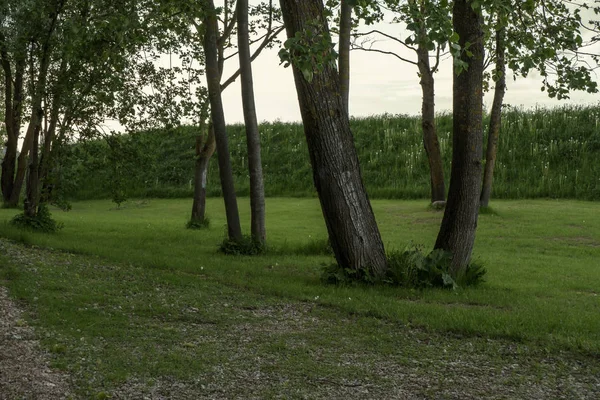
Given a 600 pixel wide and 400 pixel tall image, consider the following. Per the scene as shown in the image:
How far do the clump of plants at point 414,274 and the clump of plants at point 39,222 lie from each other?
33.7 ft

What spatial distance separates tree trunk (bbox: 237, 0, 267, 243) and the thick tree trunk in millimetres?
7998

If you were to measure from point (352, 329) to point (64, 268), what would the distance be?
6.50 metres

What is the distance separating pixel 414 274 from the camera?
1259cm

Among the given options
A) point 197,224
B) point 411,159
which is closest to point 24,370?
point 197,224

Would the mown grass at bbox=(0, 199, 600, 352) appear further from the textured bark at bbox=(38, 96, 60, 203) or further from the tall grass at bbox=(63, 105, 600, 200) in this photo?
the tall grass at bbox=(63, 105, 600, 200)

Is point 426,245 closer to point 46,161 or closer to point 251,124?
point 251,124

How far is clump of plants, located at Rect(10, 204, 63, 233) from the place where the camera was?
20203mm

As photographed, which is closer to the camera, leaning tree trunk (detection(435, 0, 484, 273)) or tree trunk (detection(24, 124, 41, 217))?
leaning tree trunk (detection(435, 0, 484, 273))

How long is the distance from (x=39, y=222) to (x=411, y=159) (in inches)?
684

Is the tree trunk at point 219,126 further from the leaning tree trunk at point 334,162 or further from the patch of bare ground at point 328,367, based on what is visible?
the patch of bare ground at point 328,367

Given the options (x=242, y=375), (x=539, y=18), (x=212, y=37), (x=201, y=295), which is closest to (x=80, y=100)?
(x=212, y=37)

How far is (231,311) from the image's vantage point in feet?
35.8

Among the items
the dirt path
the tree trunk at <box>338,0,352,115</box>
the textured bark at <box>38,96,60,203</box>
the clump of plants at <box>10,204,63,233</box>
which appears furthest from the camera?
the clump of plants at <box>10,204,63,233</box>

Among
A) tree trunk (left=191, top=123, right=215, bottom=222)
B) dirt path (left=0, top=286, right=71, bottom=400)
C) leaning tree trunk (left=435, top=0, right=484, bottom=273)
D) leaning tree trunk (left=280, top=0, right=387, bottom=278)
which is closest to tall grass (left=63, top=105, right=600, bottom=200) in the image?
tree trunk (left=191, top=123, right=215, bottom=222)
